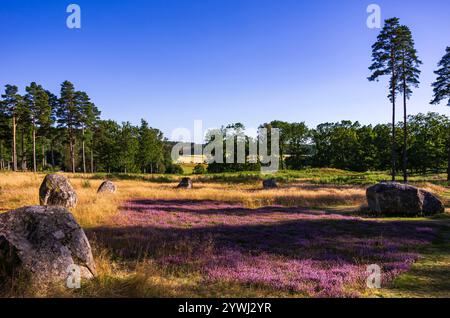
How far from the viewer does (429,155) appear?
A: 66562mm

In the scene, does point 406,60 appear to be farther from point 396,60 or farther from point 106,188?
point 106,188

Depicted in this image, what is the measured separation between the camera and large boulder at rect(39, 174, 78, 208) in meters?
15.6

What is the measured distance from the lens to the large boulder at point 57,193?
15.6 metres

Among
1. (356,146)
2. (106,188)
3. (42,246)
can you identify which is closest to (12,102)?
(106,188)

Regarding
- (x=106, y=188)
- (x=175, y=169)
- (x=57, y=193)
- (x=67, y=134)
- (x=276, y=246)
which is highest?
(x=67, y=134)

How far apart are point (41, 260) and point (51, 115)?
2859 inches

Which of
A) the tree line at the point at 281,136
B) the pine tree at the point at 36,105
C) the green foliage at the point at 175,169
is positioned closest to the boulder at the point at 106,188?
the tree line at the point at 281,136

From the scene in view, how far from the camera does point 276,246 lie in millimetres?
9641

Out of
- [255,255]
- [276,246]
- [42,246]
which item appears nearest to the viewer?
[42,246]

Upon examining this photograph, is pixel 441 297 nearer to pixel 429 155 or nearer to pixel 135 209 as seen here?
pixel 135 209

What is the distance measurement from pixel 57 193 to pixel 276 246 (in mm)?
12428

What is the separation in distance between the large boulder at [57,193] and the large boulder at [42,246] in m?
10.2

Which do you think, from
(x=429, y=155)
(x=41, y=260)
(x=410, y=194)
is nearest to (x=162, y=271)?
(x=41, y=260)

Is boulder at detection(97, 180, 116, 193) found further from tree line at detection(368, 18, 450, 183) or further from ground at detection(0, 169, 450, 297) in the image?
tree line at detection(368, 18, 450, 183)
